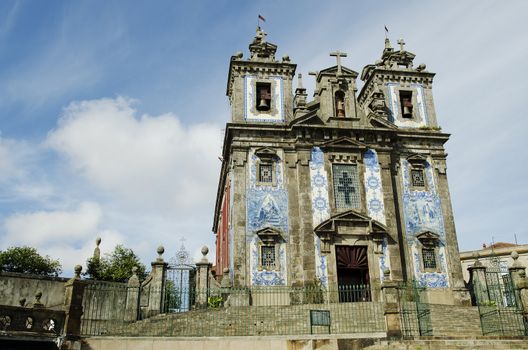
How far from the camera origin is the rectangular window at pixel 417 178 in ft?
88.5

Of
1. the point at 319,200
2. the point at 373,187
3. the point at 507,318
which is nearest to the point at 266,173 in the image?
the point at 319,200

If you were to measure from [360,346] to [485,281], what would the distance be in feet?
36.6

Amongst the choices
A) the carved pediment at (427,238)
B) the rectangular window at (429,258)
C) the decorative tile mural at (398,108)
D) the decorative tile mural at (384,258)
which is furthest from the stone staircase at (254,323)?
the decorative tile mural at (398,108)

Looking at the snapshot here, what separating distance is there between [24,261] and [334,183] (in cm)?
2359

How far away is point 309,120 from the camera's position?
86.1ft

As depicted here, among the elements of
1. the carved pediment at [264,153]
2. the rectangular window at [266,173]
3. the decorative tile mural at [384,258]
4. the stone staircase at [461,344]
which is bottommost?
the stone staircase at [461,344]

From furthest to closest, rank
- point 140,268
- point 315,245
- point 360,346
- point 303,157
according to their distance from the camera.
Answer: point 140,268 < point 303,157 < point 315,245 < point 360,346

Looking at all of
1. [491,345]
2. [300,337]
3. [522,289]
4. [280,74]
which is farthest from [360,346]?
[280,74]

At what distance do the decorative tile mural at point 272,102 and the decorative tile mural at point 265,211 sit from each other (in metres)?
2.25

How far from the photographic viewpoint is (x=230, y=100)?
95.4ft

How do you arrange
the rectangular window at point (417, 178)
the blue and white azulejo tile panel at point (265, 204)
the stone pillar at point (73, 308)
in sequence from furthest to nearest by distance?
the rectangular window at point (417, 178) → the blue and white azulejo tile panel at point (265, 204) → the stone pillar at point (73, 308)

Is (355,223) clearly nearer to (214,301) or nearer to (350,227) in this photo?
(350,227)

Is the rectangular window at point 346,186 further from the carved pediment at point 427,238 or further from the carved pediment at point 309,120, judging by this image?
the carved pediment at point 427,238

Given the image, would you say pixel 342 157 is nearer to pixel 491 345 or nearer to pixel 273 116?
pixel 273 116
